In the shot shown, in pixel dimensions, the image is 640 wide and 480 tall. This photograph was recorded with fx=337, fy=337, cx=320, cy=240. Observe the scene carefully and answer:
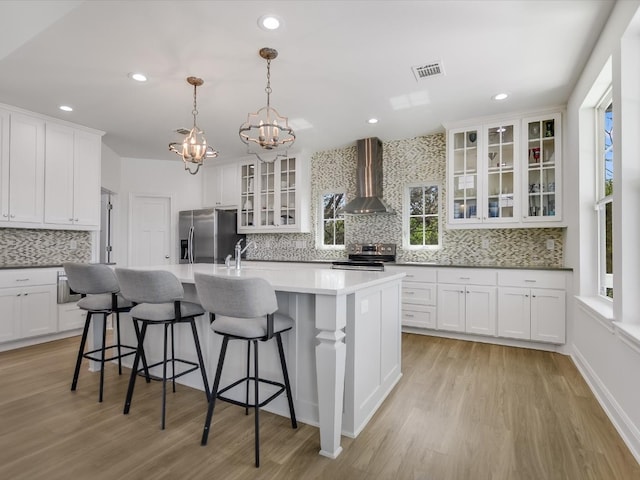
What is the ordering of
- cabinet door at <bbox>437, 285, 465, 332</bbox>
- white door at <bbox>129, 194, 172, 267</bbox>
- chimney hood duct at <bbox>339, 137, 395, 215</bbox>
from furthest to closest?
white door at <bbox>129, 194, 172, 267</bbox> < chimney hood duct at <bbox>339, 137, 395, 215</bbox> < cabinet door at <bbox>437, 285, 465, 332</bbox>

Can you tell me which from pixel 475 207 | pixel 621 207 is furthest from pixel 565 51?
pixel 475 207

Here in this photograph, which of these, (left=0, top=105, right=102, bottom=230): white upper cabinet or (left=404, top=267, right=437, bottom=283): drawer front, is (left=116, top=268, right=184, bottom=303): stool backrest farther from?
(left=404, top=267, right=437, bottom=283): drawer front

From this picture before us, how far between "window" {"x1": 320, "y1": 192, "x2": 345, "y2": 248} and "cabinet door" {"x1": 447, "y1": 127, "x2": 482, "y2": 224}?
5.76 ft

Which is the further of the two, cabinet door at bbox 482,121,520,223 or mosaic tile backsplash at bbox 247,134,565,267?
mosaic tile backsplash at bbox 247,134,565,267

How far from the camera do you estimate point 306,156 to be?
543 centimetres

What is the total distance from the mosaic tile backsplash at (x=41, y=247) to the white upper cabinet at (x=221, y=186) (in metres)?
2.07

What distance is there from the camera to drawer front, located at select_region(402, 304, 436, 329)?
13.5 feet

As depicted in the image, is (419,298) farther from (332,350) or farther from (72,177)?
(72,177)

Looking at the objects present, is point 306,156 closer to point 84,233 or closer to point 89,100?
point 89,100

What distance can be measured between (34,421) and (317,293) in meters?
2.03

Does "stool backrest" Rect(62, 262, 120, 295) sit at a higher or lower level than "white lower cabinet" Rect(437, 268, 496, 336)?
higher

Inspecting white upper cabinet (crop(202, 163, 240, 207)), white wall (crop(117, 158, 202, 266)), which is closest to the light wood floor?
white wall (crop(117, 158, 202, 266))

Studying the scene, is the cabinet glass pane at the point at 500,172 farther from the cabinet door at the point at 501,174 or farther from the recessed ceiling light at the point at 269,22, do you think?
the recessed ceiling light at the point at 269,22

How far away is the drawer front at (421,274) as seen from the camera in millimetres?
4125
